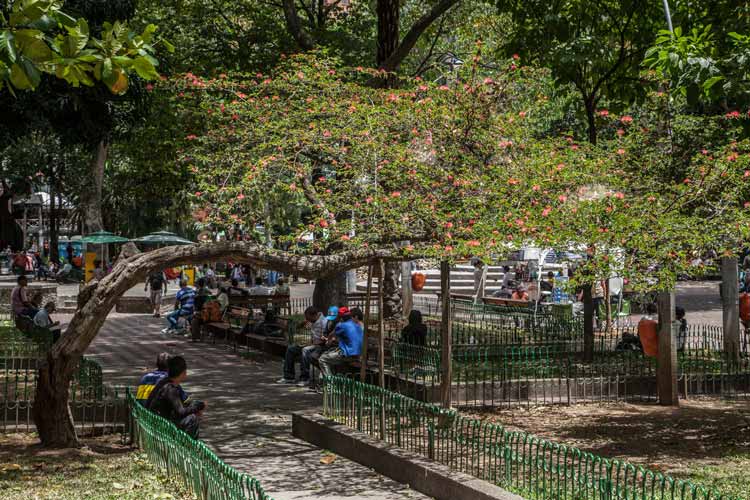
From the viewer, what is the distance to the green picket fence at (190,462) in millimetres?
6777

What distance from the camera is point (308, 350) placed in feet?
54.9

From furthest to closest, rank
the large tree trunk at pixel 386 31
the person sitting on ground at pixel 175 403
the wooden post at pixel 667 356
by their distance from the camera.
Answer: the large tree trunk at pixel 386 31 → the wooden post at pixel 667 356 → the person sitting on ground at pixel 175 403

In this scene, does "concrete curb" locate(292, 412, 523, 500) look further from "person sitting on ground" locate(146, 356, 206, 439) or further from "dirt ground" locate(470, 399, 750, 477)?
"dirt ground" locate(470, 399, 750, 477)

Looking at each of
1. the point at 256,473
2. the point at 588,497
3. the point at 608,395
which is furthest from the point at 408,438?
the point at 608,395

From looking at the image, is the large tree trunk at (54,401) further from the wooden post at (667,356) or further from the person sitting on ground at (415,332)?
the wooden post at (667,356)

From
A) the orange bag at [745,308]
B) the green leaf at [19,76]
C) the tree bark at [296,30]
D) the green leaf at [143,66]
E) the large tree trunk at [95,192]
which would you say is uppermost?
the tree bark at [296,30]

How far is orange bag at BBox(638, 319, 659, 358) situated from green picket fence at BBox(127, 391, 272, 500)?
7922 mm

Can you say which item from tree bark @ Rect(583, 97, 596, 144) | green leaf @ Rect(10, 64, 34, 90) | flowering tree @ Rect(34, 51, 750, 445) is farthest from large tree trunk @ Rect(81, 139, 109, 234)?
green leaf @ Rect(10, 64, 34, 90)

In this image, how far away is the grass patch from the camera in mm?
8461

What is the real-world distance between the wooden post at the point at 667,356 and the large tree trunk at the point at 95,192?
19183 mm

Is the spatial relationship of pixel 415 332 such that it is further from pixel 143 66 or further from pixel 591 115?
pixel 143 66

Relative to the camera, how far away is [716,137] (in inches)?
585

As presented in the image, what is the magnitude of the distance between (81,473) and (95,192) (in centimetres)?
2287

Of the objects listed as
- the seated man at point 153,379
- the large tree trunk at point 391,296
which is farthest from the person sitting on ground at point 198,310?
the seated man at point 153,379
